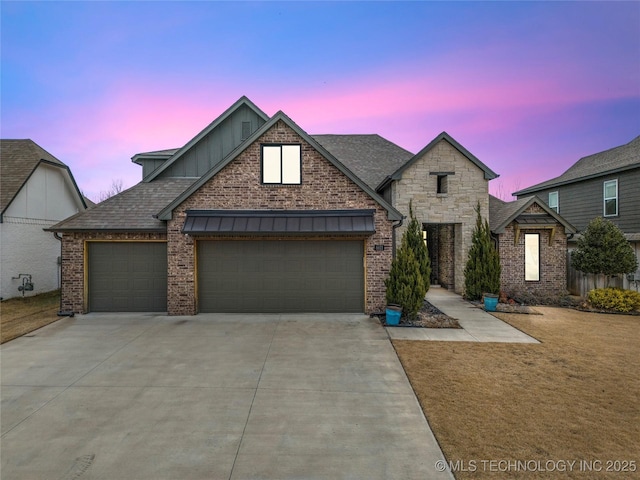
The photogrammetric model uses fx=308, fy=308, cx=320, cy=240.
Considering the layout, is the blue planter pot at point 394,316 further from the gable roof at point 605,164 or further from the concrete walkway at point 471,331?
the gable roof at point 605,164

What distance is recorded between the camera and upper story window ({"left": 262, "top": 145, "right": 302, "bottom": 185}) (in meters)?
11.0

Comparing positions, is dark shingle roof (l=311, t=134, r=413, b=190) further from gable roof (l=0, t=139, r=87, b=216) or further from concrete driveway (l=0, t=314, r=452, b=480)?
gable roof (l=0, t=139, r=87, b=216)

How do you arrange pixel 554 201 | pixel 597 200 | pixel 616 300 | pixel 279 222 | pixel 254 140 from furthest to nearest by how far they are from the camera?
pixel 554 201 < pixel 597 200 < pixel 616 300 < pixel 254 140 < pixel 279 222

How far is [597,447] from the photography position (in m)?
4.04

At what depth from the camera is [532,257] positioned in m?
14.7

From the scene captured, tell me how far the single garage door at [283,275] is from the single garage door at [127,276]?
5.09ft

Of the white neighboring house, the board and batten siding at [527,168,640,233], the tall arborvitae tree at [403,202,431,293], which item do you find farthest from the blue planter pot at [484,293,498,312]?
the white neighboring house

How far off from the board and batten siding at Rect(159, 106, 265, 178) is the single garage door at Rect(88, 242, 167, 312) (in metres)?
4.29

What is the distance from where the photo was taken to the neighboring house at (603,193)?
1491cm

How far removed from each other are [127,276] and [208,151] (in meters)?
Result: 6.36

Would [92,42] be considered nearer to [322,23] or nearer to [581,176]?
[322,23]

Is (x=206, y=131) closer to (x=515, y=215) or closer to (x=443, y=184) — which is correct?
(x=443, y=184)


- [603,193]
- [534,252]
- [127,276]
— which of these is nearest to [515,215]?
[534,252]

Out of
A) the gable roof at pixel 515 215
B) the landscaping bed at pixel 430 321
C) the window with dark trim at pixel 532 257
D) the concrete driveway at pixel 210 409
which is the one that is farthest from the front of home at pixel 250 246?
the window with dark trim at pixel 532 257
